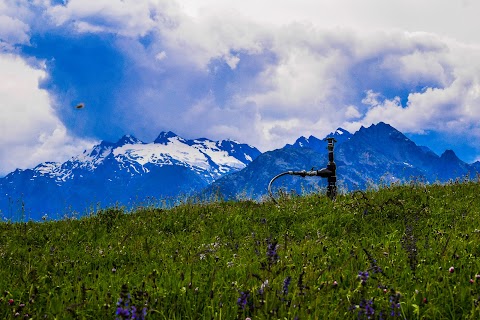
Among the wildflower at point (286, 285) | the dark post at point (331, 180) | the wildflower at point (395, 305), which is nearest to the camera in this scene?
the wildflower at point (395, 305)

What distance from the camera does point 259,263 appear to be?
5.76m

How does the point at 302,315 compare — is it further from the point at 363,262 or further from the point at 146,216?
the point at 146,216

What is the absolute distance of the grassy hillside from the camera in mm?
4195

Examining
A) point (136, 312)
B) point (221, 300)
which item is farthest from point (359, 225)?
point (136, 312)

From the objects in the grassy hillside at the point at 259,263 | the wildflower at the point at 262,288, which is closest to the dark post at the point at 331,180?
the grassy hillside at the point at 259,263

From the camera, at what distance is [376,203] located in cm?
1038

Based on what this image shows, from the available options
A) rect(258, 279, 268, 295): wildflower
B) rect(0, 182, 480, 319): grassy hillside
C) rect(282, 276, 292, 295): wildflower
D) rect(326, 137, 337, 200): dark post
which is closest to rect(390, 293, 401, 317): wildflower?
rect(0, 182, 480, 319): grassy hillside

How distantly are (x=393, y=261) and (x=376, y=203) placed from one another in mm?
4953

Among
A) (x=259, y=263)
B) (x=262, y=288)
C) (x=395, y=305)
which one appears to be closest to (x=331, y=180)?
(x=259, y=263)

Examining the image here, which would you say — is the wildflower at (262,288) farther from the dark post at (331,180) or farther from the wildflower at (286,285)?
the dark post at (331,180)

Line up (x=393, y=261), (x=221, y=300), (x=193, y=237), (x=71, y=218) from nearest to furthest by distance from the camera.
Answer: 1. (x=221, y=300)
2. (x=393, y=261)
3. (x=193, y=237)
4. (x=71, y=218)

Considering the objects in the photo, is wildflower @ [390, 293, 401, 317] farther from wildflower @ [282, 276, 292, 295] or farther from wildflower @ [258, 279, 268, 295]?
wildflower @ [258, 279, 268, 295]

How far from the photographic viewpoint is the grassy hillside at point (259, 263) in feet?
13.8

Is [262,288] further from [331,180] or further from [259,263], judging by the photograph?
[331,180]
